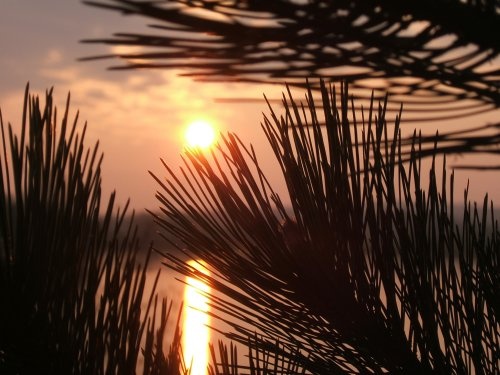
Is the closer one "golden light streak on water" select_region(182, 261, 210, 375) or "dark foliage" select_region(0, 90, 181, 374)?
"dark foliage" select_region(0, 90, 181, 374)

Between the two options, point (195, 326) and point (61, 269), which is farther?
point (195, 326)

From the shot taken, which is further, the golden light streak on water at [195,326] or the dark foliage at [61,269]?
the golden light streak on water at [195,326]

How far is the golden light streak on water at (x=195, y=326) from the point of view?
733 mm

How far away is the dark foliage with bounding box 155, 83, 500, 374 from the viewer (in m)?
0.65

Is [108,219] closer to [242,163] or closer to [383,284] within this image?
[242,163]

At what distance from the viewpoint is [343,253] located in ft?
2.20

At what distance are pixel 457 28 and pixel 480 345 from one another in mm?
498

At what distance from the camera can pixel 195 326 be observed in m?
0.83

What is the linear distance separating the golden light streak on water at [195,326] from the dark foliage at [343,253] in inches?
1.0

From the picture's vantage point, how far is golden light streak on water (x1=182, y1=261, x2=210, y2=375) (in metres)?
0.73

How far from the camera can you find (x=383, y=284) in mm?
686

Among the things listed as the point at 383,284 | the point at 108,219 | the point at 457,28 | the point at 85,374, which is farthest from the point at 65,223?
the point at 457,28

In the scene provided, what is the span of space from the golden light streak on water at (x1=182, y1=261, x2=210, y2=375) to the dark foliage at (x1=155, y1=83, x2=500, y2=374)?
26mm

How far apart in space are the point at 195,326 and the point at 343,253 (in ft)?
0.81
